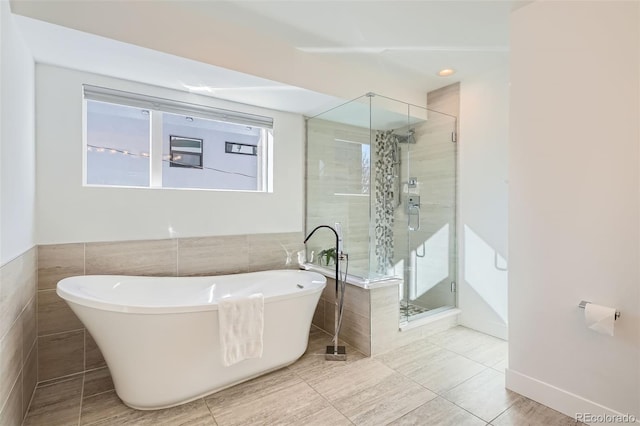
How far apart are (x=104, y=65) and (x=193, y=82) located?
590 mm

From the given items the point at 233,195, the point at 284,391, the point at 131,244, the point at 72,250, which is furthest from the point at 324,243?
the point at 72,250

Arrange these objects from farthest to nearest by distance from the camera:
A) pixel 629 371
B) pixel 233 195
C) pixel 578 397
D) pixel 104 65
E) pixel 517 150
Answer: pixel 233 195
pixel 104 65
pixel 517 150
pixel 578 397
pixel 629 371

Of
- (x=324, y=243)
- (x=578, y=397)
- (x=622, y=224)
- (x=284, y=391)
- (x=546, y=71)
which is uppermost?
(x=546, y=71)

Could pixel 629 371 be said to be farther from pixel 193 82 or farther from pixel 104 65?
pixel 104 65

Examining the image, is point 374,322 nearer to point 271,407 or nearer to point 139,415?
point 271,407

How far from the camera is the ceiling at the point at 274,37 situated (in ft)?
5.81

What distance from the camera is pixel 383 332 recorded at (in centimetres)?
254

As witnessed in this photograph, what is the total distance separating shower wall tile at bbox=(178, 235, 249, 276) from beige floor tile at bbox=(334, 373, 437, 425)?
144 cm

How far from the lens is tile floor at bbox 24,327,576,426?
5.59 ft

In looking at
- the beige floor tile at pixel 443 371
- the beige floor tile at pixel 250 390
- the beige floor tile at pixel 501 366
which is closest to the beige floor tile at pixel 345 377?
the beige floor tile at pixel 250 390

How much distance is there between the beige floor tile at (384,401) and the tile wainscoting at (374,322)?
0.42m

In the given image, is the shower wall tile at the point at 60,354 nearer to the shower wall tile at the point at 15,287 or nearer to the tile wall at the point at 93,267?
the tile wall at the point at 93,267

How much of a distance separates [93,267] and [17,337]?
0.69 m

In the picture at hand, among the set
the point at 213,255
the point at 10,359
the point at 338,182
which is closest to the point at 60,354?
the point at 10,359
